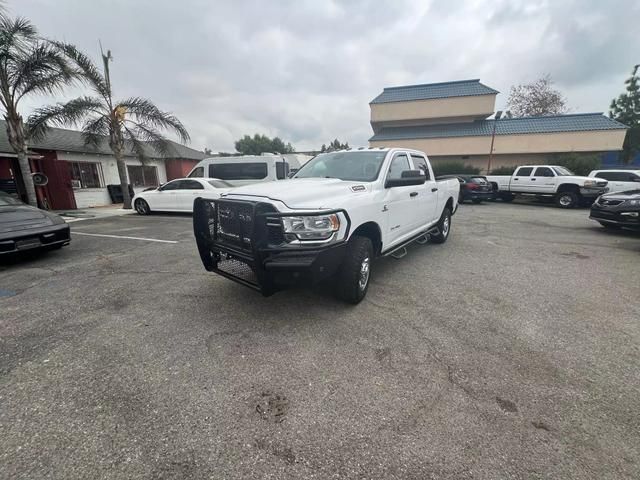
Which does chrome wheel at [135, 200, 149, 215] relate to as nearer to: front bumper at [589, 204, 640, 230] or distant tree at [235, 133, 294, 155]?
front bumper at [589, 204, 640, 230]

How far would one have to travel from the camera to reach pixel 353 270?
3133 mm

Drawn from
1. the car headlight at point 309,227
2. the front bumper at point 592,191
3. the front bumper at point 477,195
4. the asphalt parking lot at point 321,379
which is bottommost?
the asphalt parking lot at point 321,379

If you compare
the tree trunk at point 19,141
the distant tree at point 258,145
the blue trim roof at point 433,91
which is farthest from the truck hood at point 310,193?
the distant tree at point 258,145

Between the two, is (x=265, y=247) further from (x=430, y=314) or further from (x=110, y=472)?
(x=430, y=314)

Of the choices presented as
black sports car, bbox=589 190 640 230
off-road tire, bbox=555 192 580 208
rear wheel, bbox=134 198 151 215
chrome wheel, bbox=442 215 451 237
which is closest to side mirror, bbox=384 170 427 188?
chrome wheel, bbox=442 215 451 237

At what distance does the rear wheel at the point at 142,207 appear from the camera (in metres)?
11.4

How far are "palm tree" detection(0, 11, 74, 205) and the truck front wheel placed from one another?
1181 cm

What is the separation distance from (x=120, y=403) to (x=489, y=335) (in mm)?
3196

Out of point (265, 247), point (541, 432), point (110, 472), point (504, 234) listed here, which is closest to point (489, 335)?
point (541, 432)

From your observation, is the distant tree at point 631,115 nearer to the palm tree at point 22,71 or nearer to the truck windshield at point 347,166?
the truck windshield at point 347,166

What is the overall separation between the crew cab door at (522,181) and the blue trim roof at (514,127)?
1087 cm

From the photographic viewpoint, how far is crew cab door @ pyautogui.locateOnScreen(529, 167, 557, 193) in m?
12.9

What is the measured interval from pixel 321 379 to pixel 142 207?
11836 millimetres

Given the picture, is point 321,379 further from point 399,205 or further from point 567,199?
point 567,199
